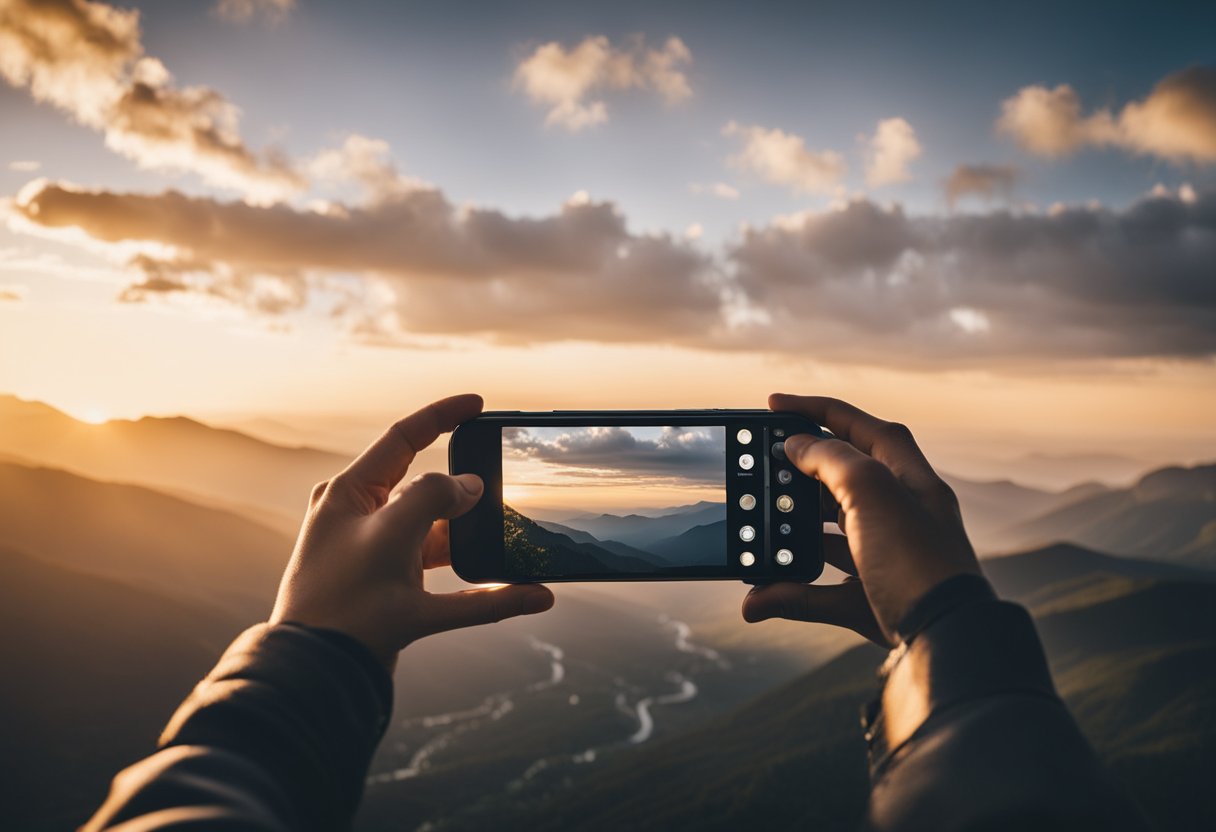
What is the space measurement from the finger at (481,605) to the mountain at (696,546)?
5.19 feet

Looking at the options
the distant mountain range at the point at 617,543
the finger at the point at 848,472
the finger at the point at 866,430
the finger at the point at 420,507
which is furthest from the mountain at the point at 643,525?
the finger at the point at 420,507

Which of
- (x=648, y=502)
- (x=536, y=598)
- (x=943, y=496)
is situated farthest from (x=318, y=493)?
(x=943, y=496)

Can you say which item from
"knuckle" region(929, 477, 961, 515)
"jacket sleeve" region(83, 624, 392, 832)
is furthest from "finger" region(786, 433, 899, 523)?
"jacket sleeve" region(83, 624, 392, 832)

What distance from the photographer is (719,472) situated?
8.39 meters

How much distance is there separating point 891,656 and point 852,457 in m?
1.67

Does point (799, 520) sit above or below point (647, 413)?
below

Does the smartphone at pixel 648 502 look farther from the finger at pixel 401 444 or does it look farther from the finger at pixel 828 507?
the finger at pixel 401 444

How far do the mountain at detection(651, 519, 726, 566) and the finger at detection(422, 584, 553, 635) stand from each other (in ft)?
5.19

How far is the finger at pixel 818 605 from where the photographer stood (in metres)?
6.91

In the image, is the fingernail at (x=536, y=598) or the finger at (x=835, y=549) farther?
the finger at (x=835, y=549)

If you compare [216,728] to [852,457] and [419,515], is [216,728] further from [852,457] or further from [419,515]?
[852,457]

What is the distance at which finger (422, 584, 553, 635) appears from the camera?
6188 mm

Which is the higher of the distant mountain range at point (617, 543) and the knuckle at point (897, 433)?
the knuckle at point (897, 433)

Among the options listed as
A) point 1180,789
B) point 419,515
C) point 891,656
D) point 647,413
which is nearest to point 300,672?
point 419,515
